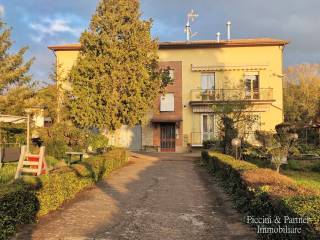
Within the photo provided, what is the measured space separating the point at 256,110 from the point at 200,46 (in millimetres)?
7137

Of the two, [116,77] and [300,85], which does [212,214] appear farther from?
[300,85]

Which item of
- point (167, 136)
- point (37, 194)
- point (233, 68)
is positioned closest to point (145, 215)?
point (37, 194)

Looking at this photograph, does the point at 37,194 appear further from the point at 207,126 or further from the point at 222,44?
the point at 222,44

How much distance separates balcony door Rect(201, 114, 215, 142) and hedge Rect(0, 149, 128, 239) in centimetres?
2278

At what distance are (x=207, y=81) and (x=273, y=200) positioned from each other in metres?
29.5

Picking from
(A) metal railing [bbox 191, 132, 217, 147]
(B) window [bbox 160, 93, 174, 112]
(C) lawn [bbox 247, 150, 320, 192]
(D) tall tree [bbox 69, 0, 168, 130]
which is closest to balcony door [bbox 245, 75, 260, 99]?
(A) metal railing [bbox 191, 132, 217, 147]

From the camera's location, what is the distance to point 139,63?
Answer: 877 inches

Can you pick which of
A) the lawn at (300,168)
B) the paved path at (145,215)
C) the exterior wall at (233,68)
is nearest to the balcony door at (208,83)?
the exterior wall at (233,68)

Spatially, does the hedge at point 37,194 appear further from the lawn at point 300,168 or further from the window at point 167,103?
the window at point 167,103

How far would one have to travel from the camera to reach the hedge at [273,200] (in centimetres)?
497

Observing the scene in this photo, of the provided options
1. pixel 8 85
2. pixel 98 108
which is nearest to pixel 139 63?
pixel 98 108

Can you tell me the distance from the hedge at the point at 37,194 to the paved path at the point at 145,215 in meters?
0.21

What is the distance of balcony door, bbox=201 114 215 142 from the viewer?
34.8 metres

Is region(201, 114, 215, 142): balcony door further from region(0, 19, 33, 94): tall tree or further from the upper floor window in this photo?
region(0, 19, 33, 94): tall tree
